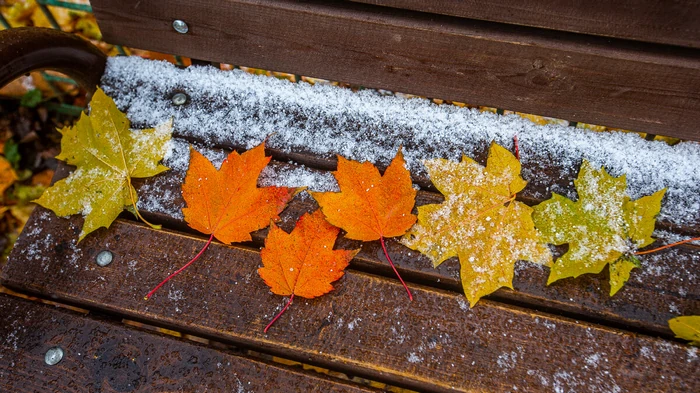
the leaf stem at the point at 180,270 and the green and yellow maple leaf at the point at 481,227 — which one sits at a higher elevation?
the green and yellow maple leaf at the point at 481,227

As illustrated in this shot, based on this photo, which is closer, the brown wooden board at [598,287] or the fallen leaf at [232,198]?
the brown wooden board at [598,287]

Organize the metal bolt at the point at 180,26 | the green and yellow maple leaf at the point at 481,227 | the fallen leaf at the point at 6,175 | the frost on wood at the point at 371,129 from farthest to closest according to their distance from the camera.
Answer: the fallen leaf at the point at 6,175 → the metal bolt at the point at 180,26 → the frost on wood at the point at 371,129 → the green and yellow maple leaf at the point at 481,227

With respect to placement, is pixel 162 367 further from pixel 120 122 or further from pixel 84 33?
pixel 84 33

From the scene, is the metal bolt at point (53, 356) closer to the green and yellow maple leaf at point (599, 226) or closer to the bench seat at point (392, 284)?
the bench seat at point (392, 284)

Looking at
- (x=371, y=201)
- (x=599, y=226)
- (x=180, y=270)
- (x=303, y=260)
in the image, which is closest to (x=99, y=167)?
(x=180, y=270)

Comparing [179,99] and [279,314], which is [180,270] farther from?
[179,99]

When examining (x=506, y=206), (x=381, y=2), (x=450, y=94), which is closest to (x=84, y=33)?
(x=381, y=2)


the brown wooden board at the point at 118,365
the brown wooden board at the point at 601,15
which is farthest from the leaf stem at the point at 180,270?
the brown wooden board at the point at 601,15

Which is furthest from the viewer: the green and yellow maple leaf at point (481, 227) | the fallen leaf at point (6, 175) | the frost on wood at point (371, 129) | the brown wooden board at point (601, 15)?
the fallen leaf at point (6, 175)
